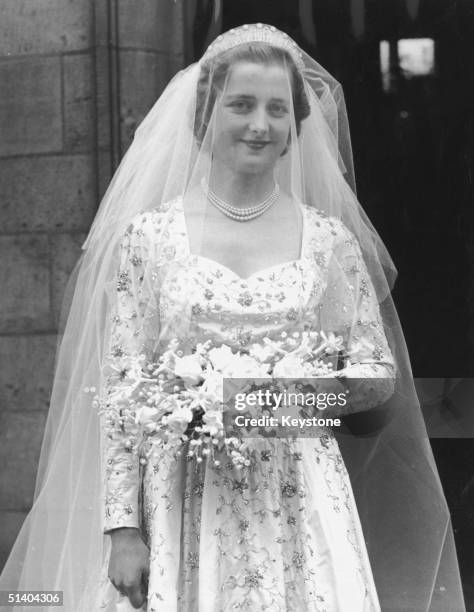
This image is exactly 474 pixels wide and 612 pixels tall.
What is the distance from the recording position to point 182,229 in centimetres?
264

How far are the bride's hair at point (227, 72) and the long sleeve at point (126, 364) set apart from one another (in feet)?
0.91

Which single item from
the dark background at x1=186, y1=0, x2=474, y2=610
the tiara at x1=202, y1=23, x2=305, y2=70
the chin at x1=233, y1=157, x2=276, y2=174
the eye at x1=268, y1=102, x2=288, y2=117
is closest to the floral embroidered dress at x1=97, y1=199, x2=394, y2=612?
the chin at x1=233, y1=157, x2=276, y2=174

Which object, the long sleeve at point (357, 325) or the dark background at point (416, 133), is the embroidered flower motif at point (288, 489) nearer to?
the long sleeve at point (357, 325)

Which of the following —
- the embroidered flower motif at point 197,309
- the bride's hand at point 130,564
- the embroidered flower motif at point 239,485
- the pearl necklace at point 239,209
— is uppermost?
the pearl necklace at point 239,209

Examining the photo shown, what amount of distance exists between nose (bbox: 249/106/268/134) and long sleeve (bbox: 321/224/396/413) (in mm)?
299

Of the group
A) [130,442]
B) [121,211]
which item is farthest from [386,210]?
[130,442]

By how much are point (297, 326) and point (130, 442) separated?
1.39 feet

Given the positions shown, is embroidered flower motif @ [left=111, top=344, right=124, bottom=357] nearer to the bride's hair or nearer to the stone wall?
the bride's hair

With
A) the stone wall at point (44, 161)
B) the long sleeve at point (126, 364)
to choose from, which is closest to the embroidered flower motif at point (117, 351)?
the long sleeve at point (126, 364)

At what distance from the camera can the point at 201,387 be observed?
2367 mm

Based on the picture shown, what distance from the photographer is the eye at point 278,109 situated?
2.62m

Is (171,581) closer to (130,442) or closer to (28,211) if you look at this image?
(130,442)

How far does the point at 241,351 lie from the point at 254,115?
0.53m

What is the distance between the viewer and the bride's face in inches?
103
